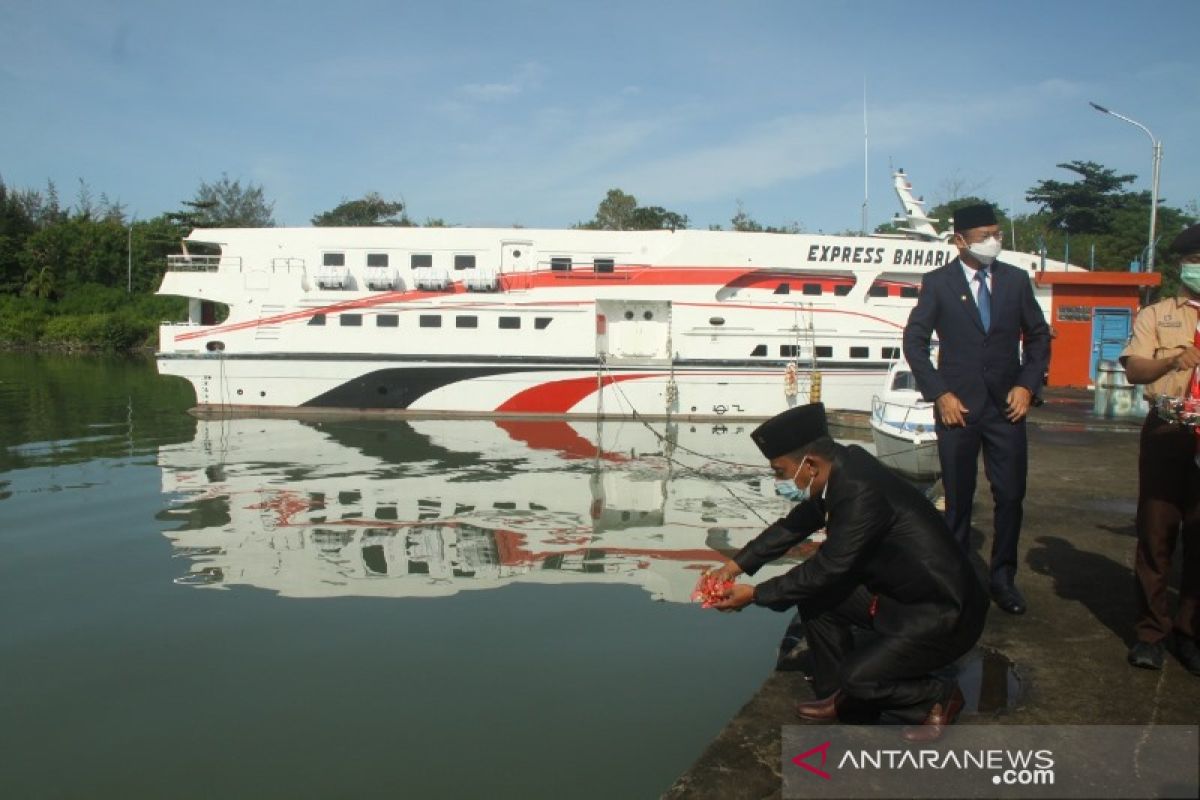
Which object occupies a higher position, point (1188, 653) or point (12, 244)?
point (12, 244)

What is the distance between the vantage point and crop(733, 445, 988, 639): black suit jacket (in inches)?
122

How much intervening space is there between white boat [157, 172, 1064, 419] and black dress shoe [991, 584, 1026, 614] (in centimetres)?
1566

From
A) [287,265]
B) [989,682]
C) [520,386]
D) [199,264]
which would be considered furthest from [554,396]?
[989,682]

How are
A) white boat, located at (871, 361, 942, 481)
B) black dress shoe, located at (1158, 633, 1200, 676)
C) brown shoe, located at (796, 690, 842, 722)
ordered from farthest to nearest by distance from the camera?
white boat, located at (871, 361, 942, 481) < black dress shoe, located at (1158, 633, 1200, 676) < brown shoe, located at (796, 690, 842, 722)

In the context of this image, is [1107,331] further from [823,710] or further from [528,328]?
[823,710]

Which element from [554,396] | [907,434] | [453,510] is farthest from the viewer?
[554,396]

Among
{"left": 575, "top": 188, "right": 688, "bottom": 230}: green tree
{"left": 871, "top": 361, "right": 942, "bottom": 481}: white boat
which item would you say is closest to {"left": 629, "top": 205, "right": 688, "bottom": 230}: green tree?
{"left": 575, "top": 188, "right": 688, "bottom": 230}: green tree

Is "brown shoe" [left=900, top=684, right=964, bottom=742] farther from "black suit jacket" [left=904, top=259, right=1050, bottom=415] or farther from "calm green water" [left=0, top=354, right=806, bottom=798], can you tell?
"black suit jacket" [left=904, top=259, right=1050, bottom=415]

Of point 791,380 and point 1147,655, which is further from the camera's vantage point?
point 791,380

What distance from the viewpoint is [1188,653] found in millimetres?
3598

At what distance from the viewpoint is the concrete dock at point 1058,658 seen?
3074mm

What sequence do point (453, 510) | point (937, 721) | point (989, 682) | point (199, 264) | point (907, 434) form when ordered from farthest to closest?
point (199, 264) → point (907, 434) → point (453, 510) → point (989, 682) → point (937, 721)

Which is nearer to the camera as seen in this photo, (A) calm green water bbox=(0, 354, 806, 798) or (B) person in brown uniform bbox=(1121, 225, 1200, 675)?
(B) person in brown uniform bbox=(1121, 225, 1200, 675)

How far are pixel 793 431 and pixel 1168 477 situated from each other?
1.82 m
